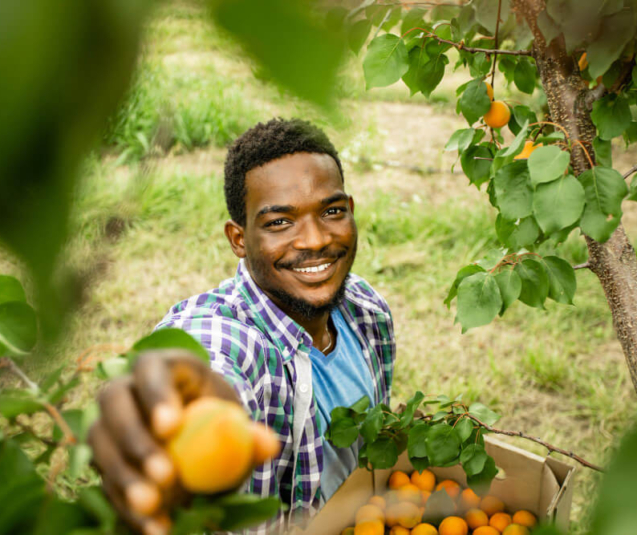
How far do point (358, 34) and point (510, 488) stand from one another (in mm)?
1168

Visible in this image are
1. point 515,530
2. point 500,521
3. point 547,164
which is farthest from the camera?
point 500,521

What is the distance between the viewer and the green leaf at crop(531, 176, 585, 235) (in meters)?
0.75

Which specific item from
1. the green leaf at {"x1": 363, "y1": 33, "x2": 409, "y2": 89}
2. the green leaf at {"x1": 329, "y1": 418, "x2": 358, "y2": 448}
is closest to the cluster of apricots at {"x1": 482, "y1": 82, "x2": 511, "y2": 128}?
the green leaf at {"x1": 363, "y1": 33, "x2": 409, "y2": 89}

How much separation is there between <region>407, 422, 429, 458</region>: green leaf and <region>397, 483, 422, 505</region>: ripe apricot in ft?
1.21

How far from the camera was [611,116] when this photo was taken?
878mm

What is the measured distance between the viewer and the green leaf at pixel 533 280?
36.3 inches

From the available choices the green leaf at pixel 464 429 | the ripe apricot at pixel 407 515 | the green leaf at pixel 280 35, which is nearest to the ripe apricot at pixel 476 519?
the ripe apricot at pixel 407 515

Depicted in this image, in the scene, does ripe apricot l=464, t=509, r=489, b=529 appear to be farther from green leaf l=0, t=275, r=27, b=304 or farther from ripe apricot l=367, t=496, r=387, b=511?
green leaf l=0, t=275, r=27, b=304

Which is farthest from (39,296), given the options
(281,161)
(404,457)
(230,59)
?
(404,457)

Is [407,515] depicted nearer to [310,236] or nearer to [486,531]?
[486,531]

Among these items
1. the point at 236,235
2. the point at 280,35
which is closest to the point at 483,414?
the point at 236,235

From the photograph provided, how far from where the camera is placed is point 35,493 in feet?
1.07

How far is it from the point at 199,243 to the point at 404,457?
2.04 meters

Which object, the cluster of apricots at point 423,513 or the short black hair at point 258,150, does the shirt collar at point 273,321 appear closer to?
the short black hair at point 258,150
